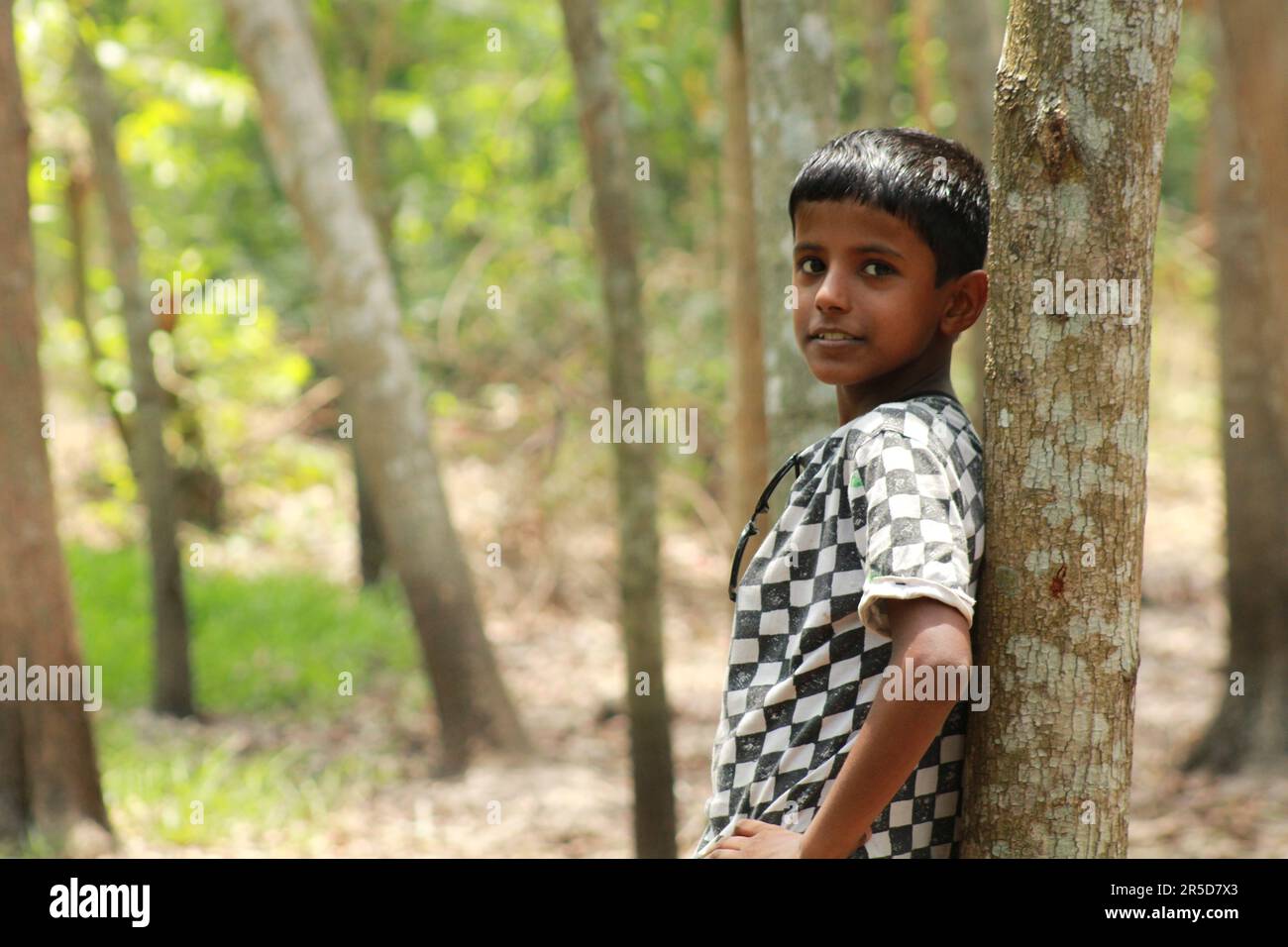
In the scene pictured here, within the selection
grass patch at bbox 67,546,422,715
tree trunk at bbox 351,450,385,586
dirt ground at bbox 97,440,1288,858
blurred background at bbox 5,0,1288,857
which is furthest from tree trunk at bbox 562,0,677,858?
tree trunk at bbox 351,450,385,586

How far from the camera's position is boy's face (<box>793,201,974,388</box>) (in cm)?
174

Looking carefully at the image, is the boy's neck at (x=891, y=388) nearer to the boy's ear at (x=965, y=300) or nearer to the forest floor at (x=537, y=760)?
the boy's ear at (x=965, y=300)

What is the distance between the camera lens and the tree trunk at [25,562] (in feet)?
15.1

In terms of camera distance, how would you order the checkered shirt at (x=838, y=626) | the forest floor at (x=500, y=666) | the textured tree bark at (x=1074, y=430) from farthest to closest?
the forest floor at (x=500, y=666) → the textured tree bark at (x=1074, y=430) → the checkered shirt at (x=838, y=626)

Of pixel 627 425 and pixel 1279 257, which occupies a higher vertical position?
pixel 1279 257

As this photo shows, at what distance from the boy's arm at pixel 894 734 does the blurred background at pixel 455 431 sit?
3.42m

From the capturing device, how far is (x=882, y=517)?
1.55m

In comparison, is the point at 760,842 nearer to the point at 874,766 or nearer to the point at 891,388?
the point at 874,766

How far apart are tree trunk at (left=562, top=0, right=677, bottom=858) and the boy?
2.82 meters

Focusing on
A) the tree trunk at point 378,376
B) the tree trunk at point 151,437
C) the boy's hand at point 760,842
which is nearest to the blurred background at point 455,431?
the tree trunk at point 151,437
